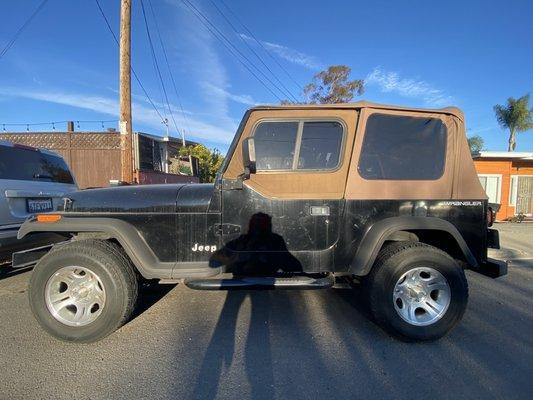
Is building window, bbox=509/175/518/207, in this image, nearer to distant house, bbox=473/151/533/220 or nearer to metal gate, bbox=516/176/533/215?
distant house, bbox=473/151/533/220

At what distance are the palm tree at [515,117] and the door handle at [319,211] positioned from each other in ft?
124

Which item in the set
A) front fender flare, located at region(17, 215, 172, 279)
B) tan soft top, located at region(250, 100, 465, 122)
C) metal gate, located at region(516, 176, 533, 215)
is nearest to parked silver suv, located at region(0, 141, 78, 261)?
front fender flare, located at region(17, 215, 172, 279)

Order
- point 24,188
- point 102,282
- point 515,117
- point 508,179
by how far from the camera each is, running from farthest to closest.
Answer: point 515,117 → point 508,179 → point 24,188 → point 102,282

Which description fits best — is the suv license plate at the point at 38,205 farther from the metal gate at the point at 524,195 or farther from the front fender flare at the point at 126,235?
the metal gate at the point at 524,195

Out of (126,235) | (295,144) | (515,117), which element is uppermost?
(515,117)

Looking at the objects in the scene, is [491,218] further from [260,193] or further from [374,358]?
[260,193]

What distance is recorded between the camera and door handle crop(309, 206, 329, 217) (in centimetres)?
344

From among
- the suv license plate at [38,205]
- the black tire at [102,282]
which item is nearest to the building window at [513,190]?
the black tire at [102,282]

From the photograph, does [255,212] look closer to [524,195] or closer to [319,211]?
[319,211]

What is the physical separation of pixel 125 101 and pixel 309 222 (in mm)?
6211

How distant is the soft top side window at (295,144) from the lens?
11.4ft

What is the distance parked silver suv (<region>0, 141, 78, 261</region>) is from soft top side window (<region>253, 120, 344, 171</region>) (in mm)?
3133

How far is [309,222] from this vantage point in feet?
11.3

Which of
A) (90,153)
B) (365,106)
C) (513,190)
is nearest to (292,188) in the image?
(365,106)
